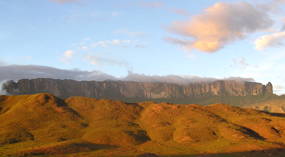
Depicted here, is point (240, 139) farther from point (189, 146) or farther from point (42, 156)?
point (42, 156)

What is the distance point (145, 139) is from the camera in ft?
633

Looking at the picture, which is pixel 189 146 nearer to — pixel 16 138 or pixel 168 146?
pixel 168 146

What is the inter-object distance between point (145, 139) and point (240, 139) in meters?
52.2

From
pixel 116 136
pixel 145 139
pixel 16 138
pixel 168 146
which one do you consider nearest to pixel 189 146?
pixel 168 146

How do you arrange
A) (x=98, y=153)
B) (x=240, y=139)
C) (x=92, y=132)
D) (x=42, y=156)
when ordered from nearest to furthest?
(x=42, y=156), (x=98, y=153), (x=240, y=139), (x=92, y=132)

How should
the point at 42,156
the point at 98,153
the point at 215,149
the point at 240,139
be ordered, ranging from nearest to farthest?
the point at 42,156 → the point at 98,153 → the point at 215,149 → the point at 240,139

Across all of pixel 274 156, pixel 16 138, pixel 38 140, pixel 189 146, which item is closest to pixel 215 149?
pixel 189 146

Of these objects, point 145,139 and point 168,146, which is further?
point 145,139

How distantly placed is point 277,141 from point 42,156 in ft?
401

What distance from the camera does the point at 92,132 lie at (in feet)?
644

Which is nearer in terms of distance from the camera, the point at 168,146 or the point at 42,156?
the point at 42,156

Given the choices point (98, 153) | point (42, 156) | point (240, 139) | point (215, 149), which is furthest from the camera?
point (240, 139)

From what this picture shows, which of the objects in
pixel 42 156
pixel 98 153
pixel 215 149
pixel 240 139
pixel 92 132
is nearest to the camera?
pixel 42 156

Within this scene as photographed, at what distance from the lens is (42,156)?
145 metres
